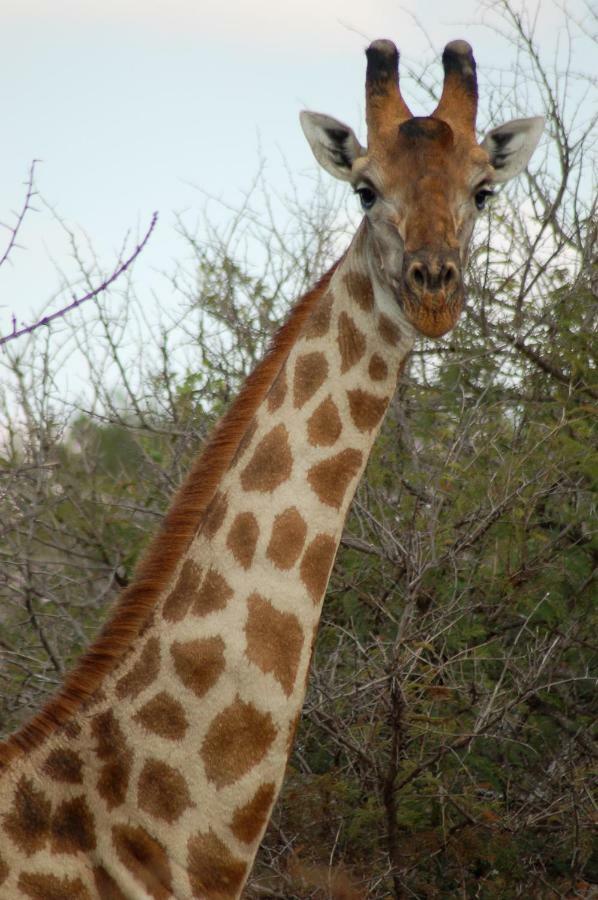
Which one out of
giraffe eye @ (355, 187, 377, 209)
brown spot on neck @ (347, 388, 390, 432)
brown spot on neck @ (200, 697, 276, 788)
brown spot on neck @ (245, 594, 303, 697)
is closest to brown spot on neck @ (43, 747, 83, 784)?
brown spot on neck @ (200, 697, 276, 788)

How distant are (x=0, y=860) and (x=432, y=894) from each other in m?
3.07

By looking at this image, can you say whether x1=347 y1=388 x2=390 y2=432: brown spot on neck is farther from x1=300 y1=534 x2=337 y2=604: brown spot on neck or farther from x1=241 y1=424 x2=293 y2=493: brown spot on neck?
x1=300 y1=534 x2=337 y2=604: brown spot on neck

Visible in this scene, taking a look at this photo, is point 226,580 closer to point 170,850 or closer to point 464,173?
point 170,850

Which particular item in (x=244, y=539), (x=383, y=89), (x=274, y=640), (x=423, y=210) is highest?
(x=383, y=89)

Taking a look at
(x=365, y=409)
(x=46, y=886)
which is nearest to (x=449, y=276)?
(x=365, y=409)

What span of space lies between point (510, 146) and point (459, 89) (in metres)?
0.30

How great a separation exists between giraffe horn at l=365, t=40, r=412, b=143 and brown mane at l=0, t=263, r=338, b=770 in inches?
32.2

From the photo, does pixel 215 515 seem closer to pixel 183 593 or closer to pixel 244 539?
pixel 244 539

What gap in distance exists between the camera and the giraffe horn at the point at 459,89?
4.86m

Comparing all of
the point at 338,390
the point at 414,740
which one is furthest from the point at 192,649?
the point at 414,740

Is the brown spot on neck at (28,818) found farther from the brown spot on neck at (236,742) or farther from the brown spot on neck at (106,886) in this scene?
the brown spot on neck at (236,742)

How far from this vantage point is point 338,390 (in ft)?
14.6

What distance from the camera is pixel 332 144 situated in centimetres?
494

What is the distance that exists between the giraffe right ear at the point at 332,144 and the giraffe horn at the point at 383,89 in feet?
0.37
